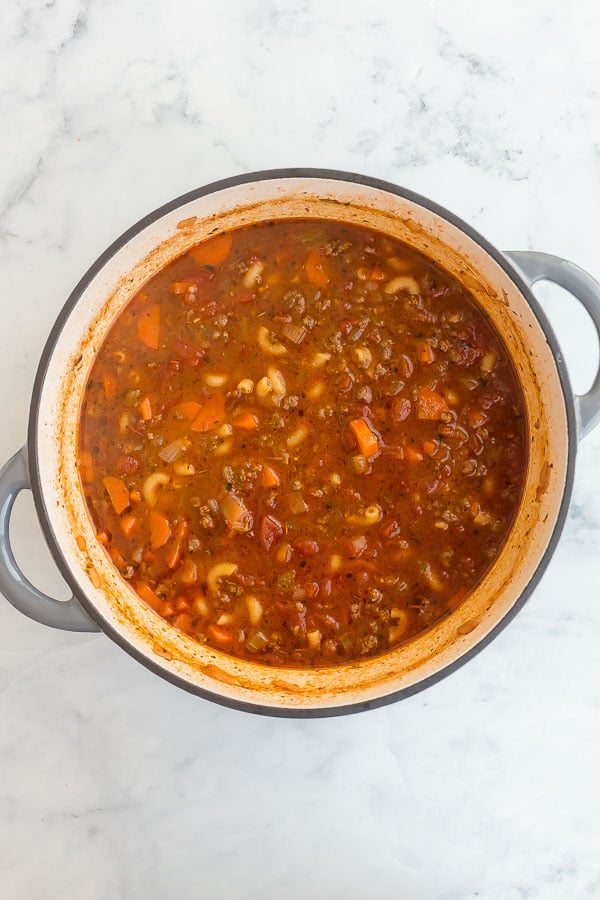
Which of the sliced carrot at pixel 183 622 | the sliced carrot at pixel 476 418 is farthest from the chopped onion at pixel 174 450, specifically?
the sliced carrot at pixel 476 418

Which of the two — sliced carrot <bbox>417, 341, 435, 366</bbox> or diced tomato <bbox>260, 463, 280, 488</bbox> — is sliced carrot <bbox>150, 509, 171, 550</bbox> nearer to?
diced tomato <bbox>260, 463, 280, 488</bbox>

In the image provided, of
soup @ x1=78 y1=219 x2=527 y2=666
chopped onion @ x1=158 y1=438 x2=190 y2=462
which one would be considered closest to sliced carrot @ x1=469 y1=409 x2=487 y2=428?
soup @ x1=78 y1=219 x2=527 y2=666

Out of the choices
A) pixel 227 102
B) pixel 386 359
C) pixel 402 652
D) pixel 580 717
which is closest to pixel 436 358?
pixel 386 359

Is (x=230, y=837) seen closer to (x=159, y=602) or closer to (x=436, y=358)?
(x=159, y=602)

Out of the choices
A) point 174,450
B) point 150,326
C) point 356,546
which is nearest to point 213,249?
point 150,326

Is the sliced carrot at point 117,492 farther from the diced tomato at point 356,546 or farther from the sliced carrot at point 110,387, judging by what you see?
the diced tomato at point 356,546

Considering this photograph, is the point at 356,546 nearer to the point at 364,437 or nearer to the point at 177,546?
the point at 364,437
